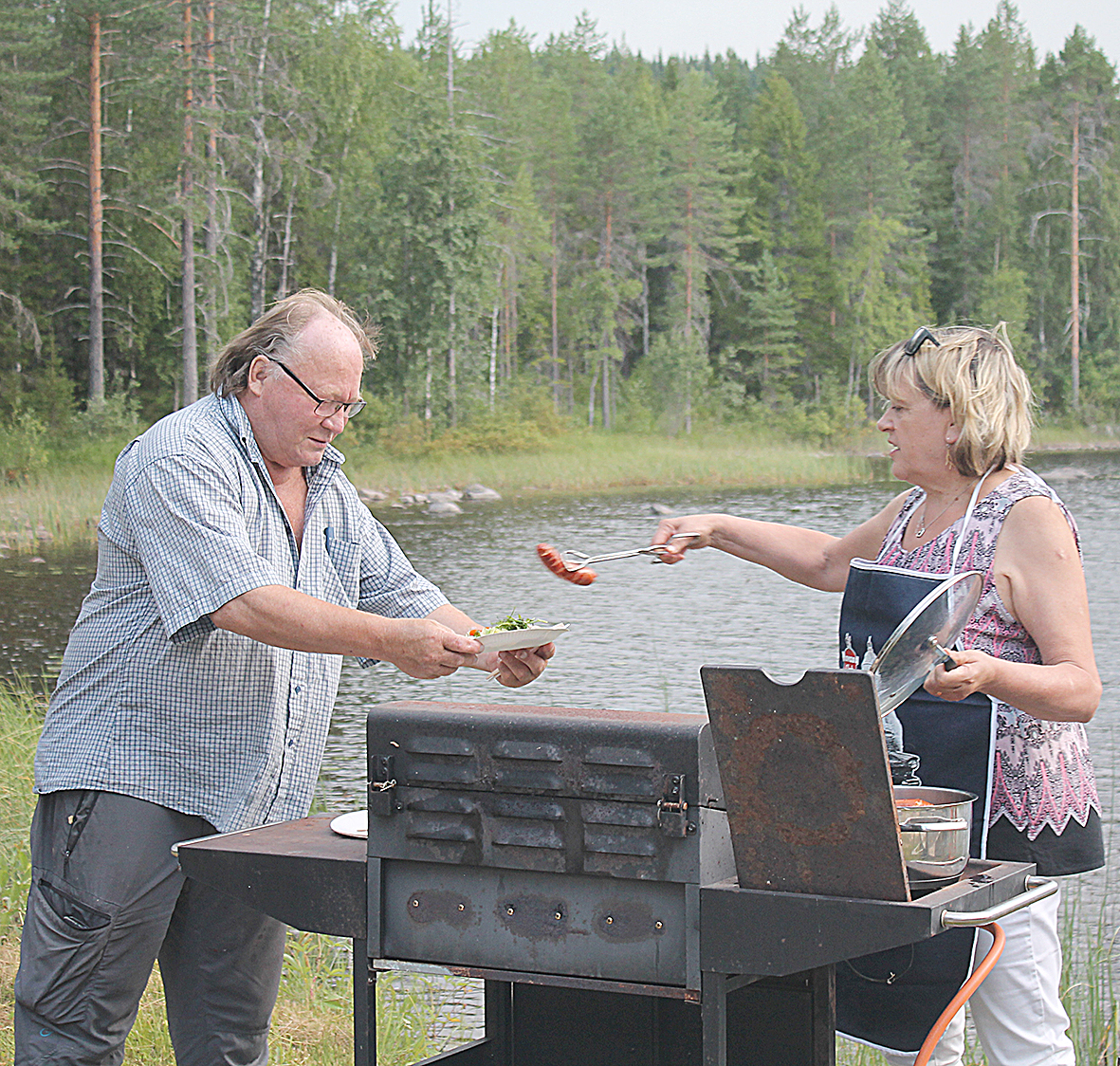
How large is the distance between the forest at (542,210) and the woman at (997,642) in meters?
22.5

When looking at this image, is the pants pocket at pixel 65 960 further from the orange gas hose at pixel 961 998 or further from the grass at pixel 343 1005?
the orange gas hose at pixel 961 998

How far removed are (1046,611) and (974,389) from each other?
464mm

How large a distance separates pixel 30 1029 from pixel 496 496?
2160 centimetres

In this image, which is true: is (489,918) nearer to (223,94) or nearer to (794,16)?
(223,94)

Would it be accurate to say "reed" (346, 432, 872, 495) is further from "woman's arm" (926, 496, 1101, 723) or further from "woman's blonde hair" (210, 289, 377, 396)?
"woman's arm" (926, 496, 1101, 723)

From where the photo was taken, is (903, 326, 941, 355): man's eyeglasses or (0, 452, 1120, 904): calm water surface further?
(0, 452, 1120, 904): calm water surface

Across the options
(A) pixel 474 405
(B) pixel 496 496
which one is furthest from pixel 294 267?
(B) pixel 496 496

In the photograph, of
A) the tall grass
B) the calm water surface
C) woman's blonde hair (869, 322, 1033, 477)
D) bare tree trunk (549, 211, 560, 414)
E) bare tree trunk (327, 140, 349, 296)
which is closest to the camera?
woman's blonde hair (869, 322, 1033, 477)

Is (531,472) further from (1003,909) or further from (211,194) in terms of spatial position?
(1003,909)

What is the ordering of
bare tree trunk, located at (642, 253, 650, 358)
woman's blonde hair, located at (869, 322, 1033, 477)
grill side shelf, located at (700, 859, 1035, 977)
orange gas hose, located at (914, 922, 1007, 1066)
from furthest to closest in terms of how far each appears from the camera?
bare tree trunk, located at (642, 253, 650, 358) → woman's blonde hair, located at (869, 322, 1033, 477) → orange gas hose, located at (914, 922, 1007, 1066) → grill side shelf, located at (700, 859, 1035, 977)

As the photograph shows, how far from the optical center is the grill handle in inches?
74.7

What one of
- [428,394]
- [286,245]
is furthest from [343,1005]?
[286,245]

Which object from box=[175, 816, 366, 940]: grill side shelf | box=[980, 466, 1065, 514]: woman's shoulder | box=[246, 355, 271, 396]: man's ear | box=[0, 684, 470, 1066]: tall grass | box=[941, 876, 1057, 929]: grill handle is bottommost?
box=[0, 684, 470, 1066]: tall grass

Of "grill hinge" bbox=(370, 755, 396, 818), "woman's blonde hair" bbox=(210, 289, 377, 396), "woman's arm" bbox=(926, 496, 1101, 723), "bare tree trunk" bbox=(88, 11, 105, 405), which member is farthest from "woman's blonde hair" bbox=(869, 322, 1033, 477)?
"bare tree trunk" bbox=(88, 11, 105, 405)
